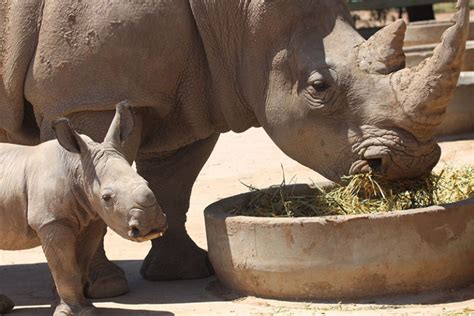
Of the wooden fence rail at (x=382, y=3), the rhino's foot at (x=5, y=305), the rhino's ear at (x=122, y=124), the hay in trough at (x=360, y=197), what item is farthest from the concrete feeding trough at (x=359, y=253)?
the wooden fence rail at (x=382, y=3)

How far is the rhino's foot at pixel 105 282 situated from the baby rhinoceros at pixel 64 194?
1.76 feet

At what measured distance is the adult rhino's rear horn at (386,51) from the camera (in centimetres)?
684

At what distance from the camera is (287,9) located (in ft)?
23.5

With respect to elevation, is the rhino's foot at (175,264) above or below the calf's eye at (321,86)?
below

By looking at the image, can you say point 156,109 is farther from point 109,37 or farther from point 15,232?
point 15,232

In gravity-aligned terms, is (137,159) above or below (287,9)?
below

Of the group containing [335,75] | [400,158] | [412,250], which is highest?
[335,75]

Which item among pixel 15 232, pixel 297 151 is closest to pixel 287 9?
pixel 297 151

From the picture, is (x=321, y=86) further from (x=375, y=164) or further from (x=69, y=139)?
(x=69, y=139)

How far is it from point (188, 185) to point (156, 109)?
87 cm

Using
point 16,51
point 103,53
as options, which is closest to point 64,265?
point 103,53

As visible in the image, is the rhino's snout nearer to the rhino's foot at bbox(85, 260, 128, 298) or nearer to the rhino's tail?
the rhino's foot at bbox(85, 260, 128, 298)

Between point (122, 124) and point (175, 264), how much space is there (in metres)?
1.44

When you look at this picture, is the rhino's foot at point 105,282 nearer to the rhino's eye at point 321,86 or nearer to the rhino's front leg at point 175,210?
the rhino's front leg at point 175,210
